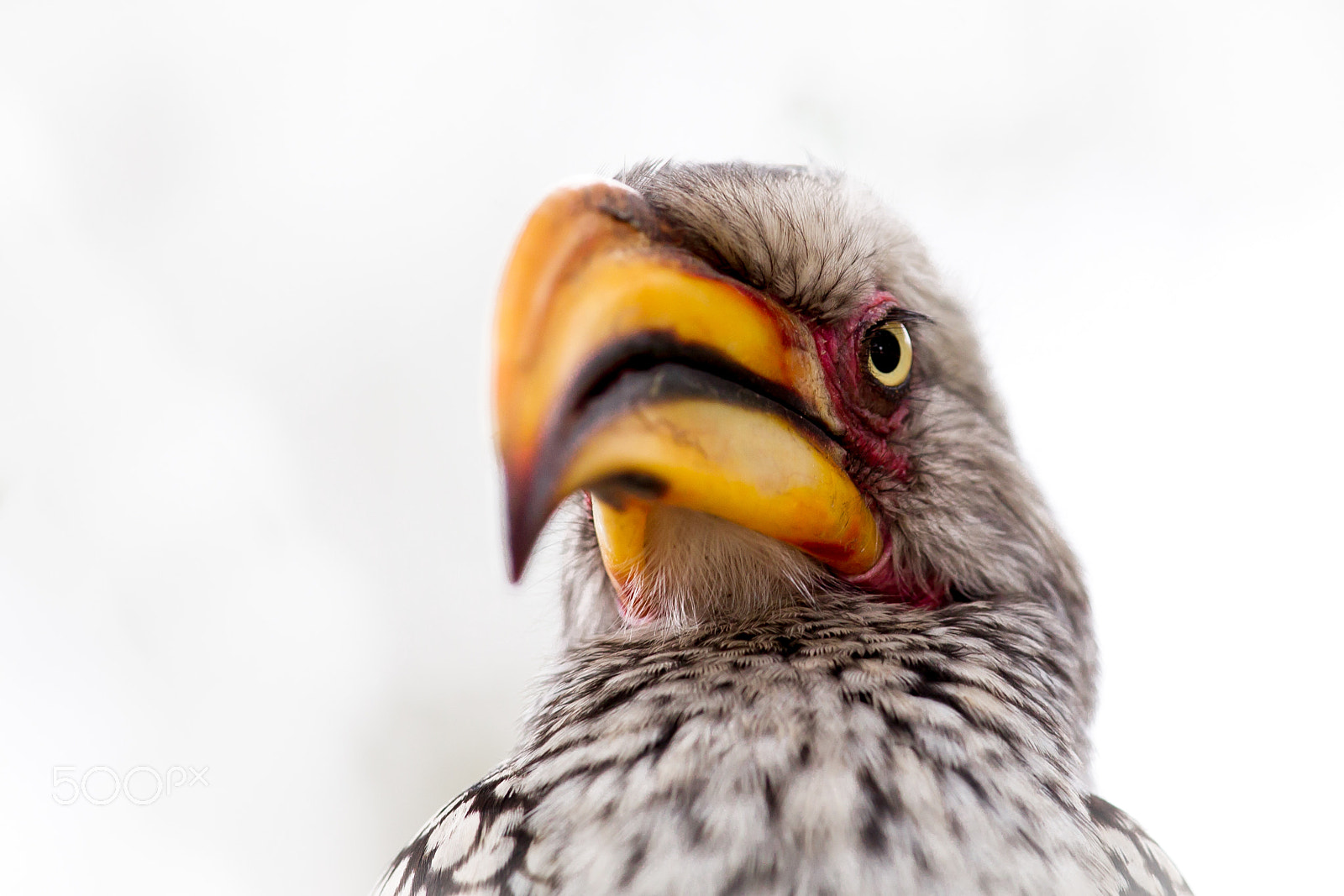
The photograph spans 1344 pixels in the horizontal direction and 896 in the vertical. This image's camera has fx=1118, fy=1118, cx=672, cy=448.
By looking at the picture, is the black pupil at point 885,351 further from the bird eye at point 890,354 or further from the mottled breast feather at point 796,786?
the mottled breast feather at point 796,786

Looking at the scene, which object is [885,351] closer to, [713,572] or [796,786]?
[713,572]

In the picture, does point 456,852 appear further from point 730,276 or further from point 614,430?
point 730,276

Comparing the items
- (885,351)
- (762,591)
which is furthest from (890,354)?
(762,591)

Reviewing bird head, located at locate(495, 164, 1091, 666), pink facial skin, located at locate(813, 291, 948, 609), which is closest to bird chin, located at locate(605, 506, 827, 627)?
bird head, located at locate(495, 164, 1091, 666)

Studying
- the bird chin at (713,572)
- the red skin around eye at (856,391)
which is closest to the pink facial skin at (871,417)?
the red skin around eye at (856,391)

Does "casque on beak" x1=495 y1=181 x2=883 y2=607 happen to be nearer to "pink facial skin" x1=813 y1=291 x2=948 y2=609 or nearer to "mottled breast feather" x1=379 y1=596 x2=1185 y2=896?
"pink facial skin" x1=813 y1=291 x2=948 y2=609

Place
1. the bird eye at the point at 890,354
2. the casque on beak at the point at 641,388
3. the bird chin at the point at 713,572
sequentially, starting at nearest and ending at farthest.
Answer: the casque on beak at the point at 641,388
the bird chin at the point at 713,572
the bird eye at the point at 890,354
